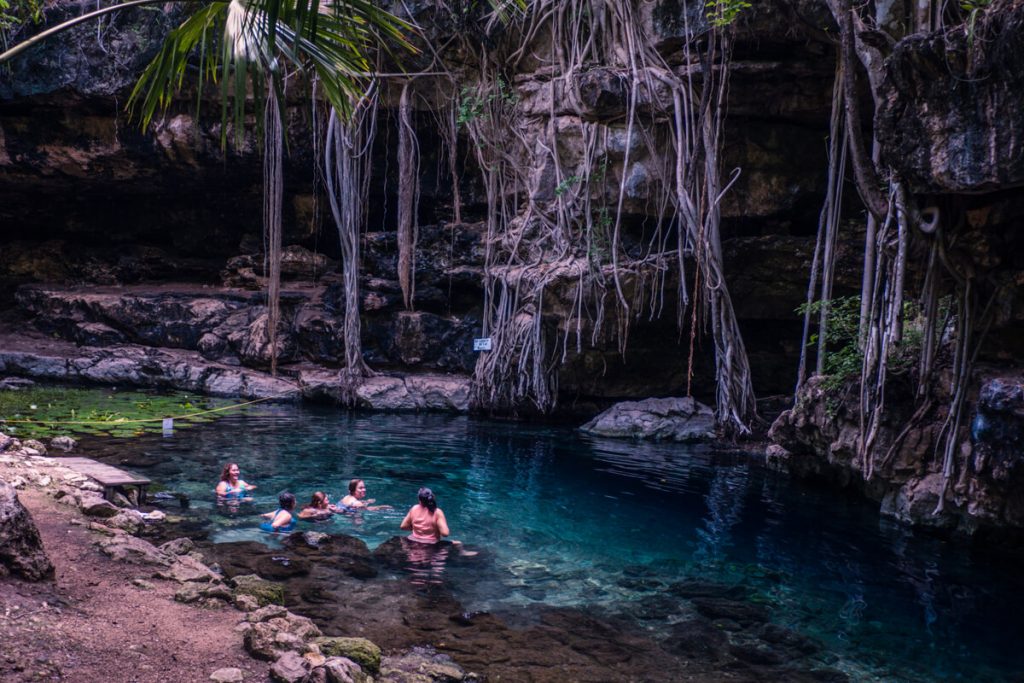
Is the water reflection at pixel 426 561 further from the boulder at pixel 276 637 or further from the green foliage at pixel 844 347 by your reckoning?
the green foliage at pixel 844 347

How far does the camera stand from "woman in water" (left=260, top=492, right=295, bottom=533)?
5.81m

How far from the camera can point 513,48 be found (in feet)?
37.5

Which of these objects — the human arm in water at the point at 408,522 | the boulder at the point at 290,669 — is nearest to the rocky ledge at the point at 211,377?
the human arm in water at the point at 408,522

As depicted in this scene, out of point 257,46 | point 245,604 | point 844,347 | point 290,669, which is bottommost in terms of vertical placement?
point 245,604

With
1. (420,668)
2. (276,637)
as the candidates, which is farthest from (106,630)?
(420,668)

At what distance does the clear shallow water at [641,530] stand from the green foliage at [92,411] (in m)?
0.75

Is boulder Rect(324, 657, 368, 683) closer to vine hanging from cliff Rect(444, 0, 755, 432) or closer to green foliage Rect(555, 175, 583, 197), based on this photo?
vine hanging from cliff Rect(444, 0, 755, 432)

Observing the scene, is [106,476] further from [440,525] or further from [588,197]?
[588,197]

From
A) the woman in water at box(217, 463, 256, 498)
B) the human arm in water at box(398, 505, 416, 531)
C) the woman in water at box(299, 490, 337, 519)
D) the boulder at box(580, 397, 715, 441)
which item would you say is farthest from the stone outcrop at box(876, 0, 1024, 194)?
the boulder at box(580, 397, 715, 441)

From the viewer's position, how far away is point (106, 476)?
5.88 metres

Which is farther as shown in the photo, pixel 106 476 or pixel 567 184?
pixel 567 184

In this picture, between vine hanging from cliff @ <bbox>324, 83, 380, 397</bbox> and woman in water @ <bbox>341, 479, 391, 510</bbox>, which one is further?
vine hanging from cliff @ <bbox>324, 83, 380, 397</bbox>

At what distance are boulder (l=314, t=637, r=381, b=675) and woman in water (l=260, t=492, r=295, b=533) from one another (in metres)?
2.51

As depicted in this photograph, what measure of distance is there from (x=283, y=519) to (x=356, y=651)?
8.83 ft
